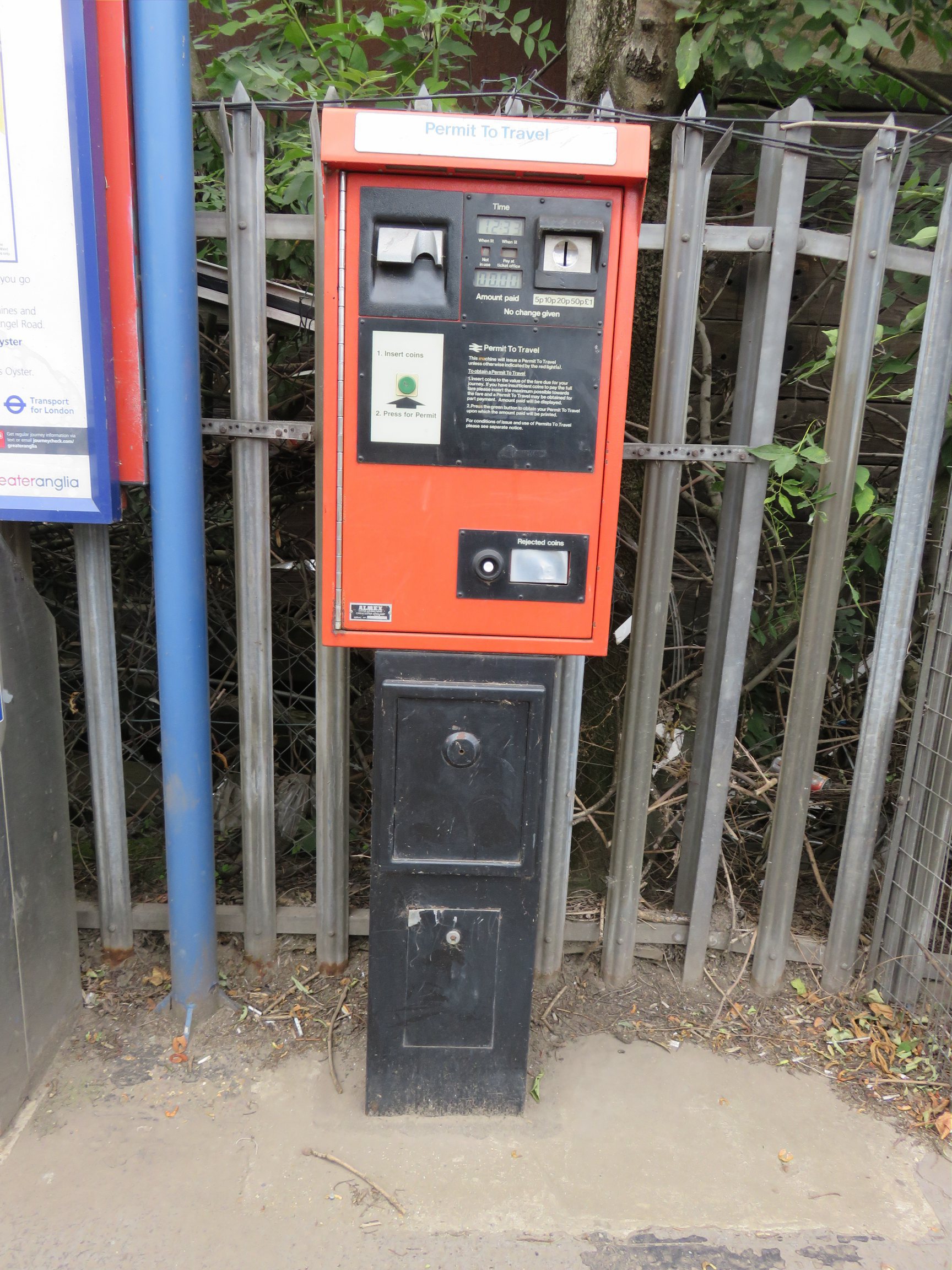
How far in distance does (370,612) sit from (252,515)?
2.01ft

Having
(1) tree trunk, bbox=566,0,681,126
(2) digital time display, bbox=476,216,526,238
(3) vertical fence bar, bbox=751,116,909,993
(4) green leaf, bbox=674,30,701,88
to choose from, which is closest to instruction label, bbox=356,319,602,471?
(2) digital time display, bbox=476,216,526,238

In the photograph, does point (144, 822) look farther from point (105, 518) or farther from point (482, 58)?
point (482, 58)

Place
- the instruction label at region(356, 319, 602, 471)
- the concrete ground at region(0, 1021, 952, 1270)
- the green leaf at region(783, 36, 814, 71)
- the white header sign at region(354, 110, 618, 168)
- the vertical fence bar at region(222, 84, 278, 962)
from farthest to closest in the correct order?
1. the green leaf at region(783, 36, 814, 71)
2. the vertical fence bar at region(222, 84, 278, 962)
3. the concrete ground at region(0, 1021, 952, 1270)
4. the instruction label at region(356, 319, 602, 471)
5. the white header sign at region(354, 110, 618, 168)

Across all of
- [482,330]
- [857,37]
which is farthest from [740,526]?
[857,37]

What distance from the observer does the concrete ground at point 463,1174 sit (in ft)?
6.26

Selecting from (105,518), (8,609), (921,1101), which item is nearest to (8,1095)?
(8,609)

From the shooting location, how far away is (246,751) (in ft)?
8.09

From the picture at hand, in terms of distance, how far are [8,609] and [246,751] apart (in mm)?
704

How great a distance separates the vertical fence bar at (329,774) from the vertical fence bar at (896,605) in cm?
145

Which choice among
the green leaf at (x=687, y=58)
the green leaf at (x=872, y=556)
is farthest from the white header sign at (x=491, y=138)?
the green leaf at (x=872, y=556)

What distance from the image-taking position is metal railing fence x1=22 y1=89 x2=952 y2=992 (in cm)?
222

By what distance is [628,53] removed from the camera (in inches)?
105

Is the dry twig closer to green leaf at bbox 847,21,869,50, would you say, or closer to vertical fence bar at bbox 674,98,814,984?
vertical fence bar at bbox 674,98,814,984

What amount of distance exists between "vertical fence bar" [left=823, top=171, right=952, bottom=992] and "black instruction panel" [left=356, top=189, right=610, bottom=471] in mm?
1074
